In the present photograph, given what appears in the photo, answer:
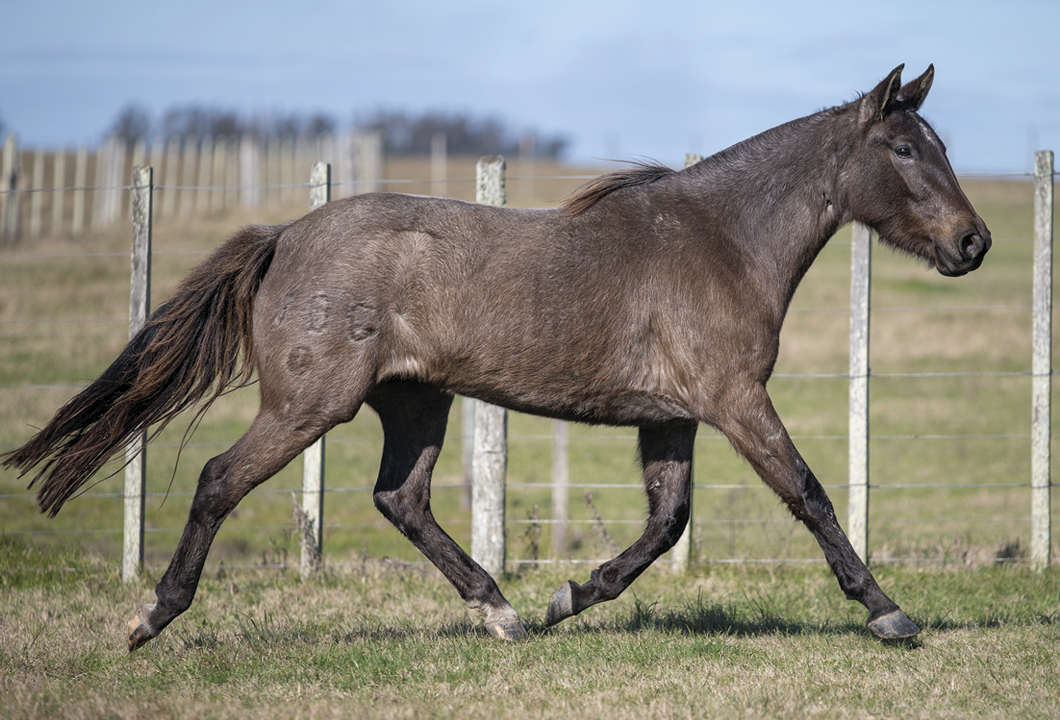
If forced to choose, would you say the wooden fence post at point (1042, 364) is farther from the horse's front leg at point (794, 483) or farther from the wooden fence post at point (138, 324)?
the wooden fence post at point (138, 324)

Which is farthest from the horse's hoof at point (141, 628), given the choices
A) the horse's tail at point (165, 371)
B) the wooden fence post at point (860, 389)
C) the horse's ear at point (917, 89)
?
the wooden fence post at point (860, 389)

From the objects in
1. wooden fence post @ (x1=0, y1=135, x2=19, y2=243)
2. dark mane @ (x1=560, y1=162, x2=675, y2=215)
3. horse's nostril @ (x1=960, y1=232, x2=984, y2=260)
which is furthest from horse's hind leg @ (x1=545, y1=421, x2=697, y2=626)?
wooden fence post @ (x1=0, y1=135, x2=19, y2=243)

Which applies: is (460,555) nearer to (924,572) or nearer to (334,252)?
(334,252)

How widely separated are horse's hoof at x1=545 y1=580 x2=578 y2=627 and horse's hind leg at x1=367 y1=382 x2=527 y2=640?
23 centimetres

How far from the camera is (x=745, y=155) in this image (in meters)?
4.61

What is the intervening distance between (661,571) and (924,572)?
172cm

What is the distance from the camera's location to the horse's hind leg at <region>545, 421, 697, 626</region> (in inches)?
180

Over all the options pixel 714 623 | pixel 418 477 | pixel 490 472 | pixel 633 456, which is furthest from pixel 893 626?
pixel 633 456

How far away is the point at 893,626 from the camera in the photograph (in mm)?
4191

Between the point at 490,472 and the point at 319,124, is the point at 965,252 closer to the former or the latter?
the point at 490,472

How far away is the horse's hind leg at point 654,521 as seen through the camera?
458cm

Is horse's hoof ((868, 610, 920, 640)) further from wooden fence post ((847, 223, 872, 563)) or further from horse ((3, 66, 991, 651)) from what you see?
wooden fence post ((847, 223, 872, 563))

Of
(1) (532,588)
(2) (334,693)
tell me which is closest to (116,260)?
(1) (532,588)

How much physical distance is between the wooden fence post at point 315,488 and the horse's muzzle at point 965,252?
3.84 meters
